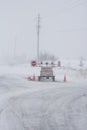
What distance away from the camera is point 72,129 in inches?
513

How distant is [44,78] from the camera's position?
3447 cm

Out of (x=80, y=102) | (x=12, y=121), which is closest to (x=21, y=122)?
(x=12, y=121)

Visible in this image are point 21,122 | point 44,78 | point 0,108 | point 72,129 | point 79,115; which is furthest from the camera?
point 44,78

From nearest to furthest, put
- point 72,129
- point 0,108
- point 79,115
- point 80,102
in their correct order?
point 72,129 → point 79,115 → point 0,108 → point 80,102

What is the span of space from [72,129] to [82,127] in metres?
0.51

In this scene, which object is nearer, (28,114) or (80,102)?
(28,114)

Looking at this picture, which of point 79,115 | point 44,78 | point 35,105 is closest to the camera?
point 79,115

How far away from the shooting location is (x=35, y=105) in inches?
701

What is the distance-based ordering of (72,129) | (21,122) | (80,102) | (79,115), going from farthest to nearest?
(80,102) < (79,115) < (21,122) < (72,129)

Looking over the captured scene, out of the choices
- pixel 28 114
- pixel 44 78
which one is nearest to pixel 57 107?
pixel 28 114

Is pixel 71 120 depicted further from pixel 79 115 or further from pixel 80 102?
pixel 80 102

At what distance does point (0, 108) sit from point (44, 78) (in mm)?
17870

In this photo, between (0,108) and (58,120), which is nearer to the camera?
(58,120)

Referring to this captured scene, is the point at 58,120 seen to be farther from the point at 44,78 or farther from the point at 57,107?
the point at 44,78
